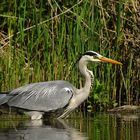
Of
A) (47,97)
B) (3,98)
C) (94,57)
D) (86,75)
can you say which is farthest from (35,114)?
(94,57)

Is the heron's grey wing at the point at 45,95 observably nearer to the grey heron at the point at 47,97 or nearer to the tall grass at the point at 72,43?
the grey heron at the point at 47,97

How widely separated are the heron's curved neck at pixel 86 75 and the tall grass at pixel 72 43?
0.20 metres

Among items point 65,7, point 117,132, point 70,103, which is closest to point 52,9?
point 65,7

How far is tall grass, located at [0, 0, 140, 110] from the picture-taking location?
10352 mm

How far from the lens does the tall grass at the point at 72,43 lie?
1035cm

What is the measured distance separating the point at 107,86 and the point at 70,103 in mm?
847

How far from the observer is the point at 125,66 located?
10.8 metres

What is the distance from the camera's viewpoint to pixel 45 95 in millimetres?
9883

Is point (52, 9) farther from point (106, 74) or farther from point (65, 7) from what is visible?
point (106, 74)

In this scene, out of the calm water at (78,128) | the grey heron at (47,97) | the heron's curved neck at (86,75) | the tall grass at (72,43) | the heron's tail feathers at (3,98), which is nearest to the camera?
the calm water at (78,128)

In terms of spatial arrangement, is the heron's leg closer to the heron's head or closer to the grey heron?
the grey heron

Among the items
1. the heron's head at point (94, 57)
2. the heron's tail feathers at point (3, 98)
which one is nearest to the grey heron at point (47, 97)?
the heron's tail feathers at point (3, 98)

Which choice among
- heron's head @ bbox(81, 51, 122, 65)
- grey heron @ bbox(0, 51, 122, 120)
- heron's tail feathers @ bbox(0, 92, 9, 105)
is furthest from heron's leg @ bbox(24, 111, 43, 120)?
heron's head @ bbox(81, 51, 122, 65)

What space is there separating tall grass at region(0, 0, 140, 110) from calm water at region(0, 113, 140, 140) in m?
0.71
